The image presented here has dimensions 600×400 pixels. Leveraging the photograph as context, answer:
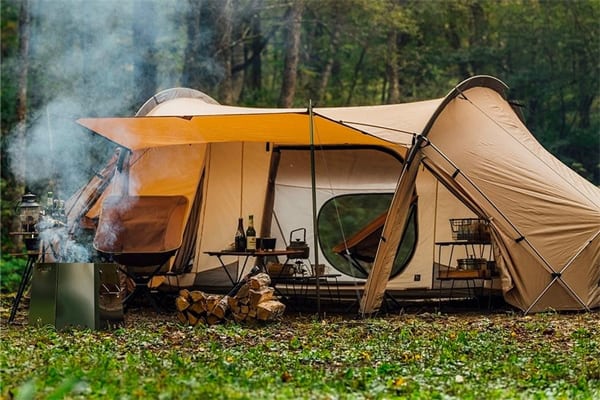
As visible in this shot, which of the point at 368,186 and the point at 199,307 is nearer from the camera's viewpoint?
the point at 199,307

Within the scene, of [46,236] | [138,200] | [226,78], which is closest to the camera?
[46,236]

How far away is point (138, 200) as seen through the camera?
28.3ft

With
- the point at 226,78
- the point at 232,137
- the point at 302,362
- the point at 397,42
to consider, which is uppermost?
the point at 397,42

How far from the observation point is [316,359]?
5.14 m

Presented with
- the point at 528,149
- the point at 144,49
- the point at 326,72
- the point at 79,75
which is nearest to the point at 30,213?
the point at 528,149

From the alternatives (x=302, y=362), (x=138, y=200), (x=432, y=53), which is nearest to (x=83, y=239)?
(x=138, y=200)

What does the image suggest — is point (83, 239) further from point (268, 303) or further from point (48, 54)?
point (48, 54)

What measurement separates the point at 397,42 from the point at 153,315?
11.6m

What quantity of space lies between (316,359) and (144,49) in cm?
1128

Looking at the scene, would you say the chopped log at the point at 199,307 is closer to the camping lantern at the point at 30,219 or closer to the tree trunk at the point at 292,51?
the camping lantern at the point at 30,219

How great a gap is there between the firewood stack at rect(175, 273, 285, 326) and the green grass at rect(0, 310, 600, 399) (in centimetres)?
14

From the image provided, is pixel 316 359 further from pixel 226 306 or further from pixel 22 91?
pixel 22 91

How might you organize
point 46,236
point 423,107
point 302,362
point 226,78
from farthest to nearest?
point 226,78 → point 423,107 → point 46,236 → point 302,362

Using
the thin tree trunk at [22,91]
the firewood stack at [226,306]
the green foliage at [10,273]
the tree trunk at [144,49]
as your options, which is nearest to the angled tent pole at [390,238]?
the firewood stack at [226,306]
